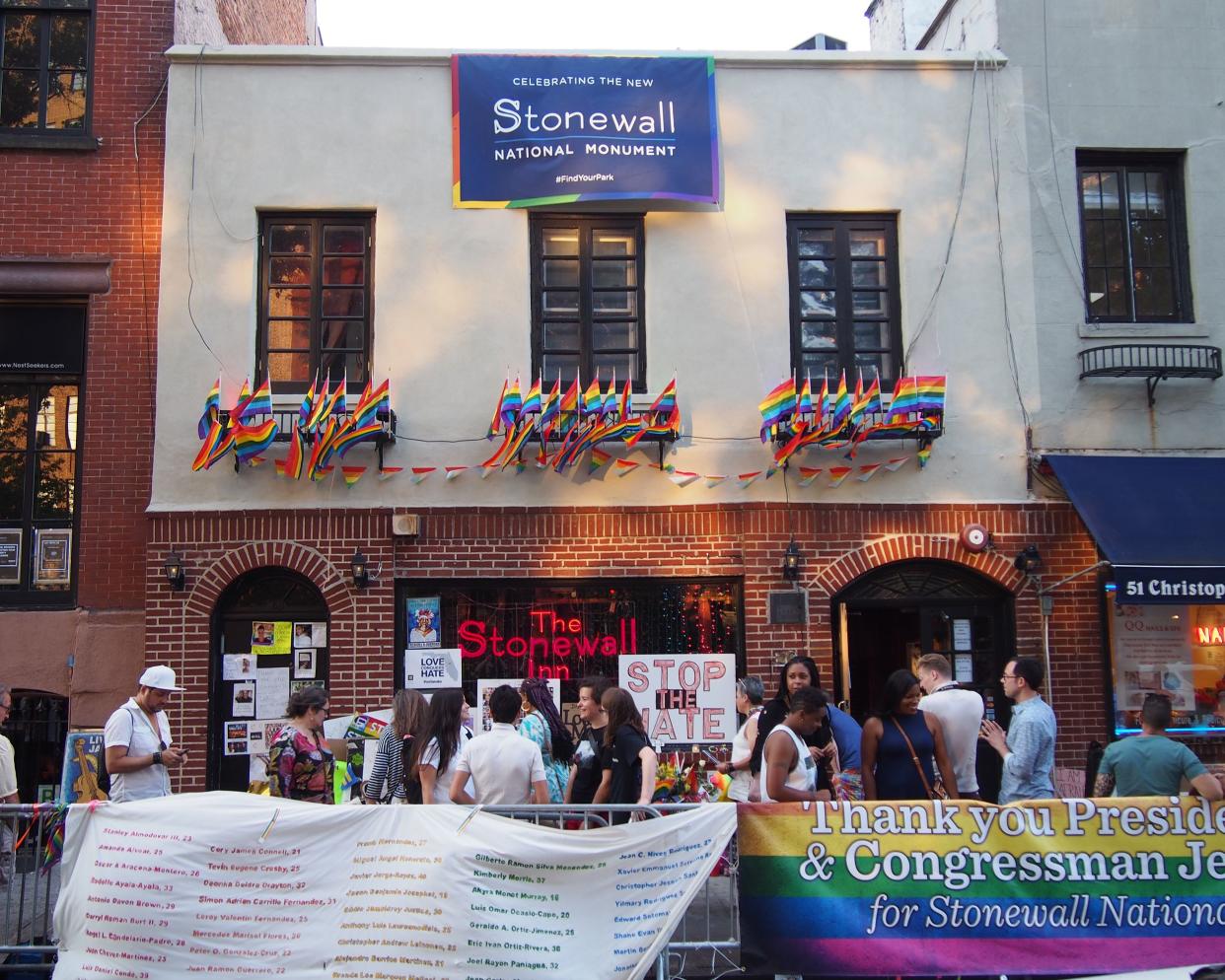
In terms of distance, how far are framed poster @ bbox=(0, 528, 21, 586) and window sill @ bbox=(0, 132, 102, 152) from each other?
3723mm

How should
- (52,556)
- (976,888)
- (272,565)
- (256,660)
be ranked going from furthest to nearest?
(52,556), (256,660), (272,565), (976,888)

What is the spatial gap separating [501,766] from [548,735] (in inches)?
Result: 59.5

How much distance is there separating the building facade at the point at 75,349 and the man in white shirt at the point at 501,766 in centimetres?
521

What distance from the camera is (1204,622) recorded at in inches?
460

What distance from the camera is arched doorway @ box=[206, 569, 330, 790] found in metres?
11.3

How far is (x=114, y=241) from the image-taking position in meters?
11.9

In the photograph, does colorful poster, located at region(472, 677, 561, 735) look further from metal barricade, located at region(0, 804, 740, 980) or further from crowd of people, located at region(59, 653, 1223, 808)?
metal barricade, located at region(0, 804, 740, 980)

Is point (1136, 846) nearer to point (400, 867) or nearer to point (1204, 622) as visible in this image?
point (400, 867)

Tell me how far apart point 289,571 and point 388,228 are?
3.40 m

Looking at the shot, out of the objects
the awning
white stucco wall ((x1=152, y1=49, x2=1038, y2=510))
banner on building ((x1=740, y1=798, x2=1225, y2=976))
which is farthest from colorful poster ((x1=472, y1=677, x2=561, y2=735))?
the awning

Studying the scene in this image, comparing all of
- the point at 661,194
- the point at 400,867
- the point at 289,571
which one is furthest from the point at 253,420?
the point at 400,867

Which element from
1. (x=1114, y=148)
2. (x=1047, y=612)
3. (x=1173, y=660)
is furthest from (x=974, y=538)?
(x=1114, y=148)

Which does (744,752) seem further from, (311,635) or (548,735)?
(311,635)

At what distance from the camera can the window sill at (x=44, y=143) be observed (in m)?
11.9
